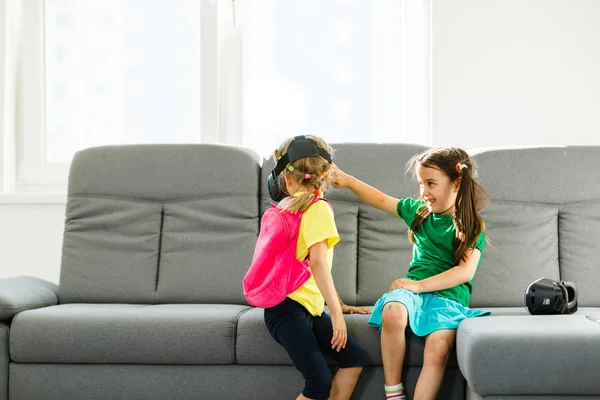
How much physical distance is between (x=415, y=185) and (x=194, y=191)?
2.99ft

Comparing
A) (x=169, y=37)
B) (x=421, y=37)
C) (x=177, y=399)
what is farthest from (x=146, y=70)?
(x=177, y=399)

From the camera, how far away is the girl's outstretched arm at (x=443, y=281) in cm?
247

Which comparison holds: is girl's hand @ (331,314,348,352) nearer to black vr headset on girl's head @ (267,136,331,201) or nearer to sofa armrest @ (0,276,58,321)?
black vr headset on girl's head @ (267,136,331,201)

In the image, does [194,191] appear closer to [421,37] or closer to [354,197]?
[354,197]

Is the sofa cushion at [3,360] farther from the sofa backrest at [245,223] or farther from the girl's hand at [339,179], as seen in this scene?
the girl's hand at [339,179]

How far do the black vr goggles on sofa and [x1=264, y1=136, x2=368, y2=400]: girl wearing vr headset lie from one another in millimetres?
578

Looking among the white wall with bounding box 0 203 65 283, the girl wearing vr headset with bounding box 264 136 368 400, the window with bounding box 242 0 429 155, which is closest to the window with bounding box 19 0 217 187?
the white wall with bounding box 0 203 65 283

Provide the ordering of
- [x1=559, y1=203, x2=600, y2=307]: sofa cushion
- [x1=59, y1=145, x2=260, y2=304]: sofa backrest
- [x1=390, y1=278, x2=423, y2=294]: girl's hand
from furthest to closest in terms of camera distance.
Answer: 1. [x1=59, y1=145, x2=260, y2=304]: sofa backrest
2. [x1=559, y1=203, x2=600, y2=307]: sofa cushion
3. [x1=390, y1=278, x2=423, y2=294]: girl's hand

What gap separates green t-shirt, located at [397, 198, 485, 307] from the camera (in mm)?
2555

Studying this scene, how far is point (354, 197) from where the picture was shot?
3084 mm

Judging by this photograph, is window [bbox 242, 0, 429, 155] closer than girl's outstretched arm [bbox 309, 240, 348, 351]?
No

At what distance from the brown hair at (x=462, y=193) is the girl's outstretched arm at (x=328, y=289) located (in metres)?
0.49

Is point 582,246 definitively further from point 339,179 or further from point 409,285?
point 339,179

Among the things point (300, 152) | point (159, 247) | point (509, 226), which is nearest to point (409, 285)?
point (300, 152)
